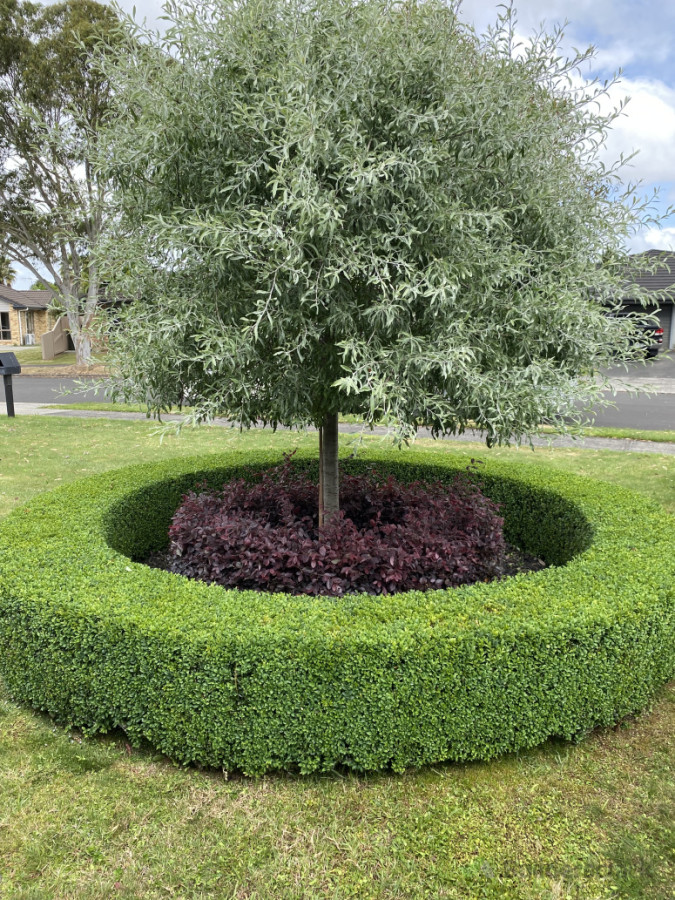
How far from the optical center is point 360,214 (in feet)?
12.7

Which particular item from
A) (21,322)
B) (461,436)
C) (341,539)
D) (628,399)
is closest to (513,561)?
(341,539)

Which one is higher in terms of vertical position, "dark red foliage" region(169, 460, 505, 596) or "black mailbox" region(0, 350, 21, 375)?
"black mailbox" region(0, 350, 21, 375)

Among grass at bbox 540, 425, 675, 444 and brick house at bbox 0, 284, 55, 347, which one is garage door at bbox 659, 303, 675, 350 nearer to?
grass at bbox 540, 425, 675, 444

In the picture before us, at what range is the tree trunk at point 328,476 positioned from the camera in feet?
17.9

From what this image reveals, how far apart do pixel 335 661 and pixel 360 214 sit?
8.65 ft

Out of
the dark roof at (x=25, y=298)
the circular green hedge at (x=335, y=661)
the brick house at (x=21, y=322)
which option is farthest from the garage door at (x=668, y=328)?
the brick house at (x=21, y=322)

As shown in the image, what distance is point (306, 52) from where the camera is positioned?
12.5ft

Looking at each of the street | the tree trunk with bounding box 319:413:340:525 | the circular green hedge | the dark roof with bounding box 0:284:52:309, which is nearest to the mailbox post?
the street

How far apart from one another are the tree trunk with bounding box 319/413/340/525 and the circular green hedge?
166cm

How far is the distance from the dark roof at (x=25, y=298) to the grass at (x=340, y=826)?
160ft

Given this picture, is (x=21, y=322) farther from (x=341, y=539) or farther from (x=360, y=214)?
(x=360, y=214)

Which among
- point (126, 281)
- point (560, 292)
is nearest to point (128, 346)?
point (126, 281)

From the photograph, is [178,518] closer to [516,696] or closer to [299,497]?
[299,497]

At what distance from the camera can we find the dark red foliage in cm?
487
